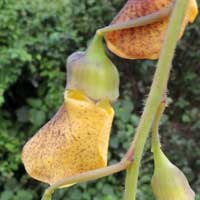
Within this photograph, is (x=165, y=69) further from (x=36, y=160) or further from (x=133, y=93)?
(x=133, y=93)

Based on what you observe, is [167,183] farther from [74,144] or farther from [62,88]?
[62,88]

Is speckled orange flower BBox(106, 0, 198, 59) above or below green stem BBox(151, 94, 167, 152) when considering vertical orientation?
above

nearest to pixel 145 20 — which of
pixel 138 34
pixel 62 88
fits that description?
pixel 138 34

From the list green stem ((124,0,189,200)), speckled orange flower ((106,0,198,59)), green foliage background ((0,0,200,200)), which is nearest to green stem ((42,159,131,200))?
green stem ((124,0,189,200))

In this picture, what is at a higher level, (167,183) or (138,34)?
(138,34)

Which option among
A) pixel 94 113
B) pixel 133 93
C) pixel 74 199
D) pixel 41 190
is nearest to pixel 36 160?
pixel 94 113

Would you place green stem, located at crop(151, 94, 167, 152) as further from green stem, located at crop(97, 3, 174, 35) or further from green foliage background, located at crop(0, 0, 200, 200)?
green foliage background, located at crop(0, 0, 200, 200)
